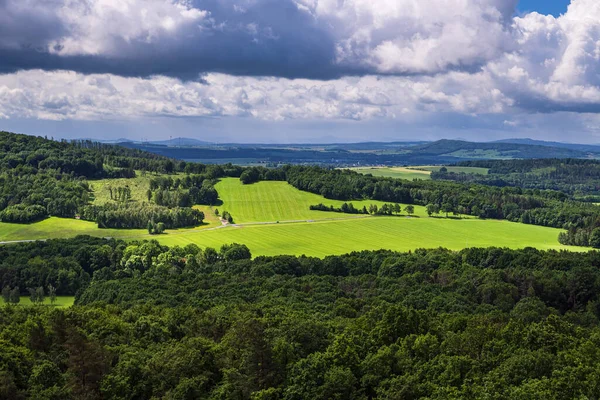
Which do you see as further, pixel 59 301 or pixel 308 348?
pixel 59 301

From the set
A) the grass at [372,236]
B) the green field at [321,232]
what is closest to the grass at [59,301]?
the grass at [372,236]

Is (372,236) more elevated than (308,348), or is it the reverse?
(308,348)

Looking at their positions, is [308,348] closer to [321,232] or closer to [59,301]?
[59,301]

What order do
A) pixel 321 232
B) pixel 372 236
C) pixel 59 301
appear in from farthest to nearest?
pixel 321 232, pixel 372 236, pixel 59 301

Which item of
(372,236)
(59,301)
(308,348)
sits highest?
(308,348)

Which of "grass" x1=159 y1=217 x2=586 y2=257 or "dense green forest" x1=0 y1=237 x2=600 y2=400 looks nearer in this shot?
"dense green forest" x1=0 y1=237 x2=600 y2=400

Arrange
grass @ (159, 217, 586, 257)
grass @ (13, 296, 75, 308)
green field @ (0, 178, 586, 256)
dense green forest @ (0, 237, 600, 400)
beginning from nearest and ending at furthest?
dense green forest @ (0, 237, 600, 400)
grass @ (13, 296, 75, 308)
grass @ (159, 217, 586, 257)
green field @ (0, 178, 586, 256)

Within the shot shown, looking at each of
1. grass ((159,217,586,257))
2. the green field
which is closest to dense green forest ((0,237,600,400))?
grass ((159,217,586,257))

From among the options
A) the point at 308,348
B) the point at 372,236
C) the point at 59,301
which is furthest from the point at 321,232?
the point at 308,348

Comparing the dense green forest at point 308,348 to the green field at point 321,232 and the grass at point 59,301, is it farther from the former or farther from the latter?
the green field at point 321,232

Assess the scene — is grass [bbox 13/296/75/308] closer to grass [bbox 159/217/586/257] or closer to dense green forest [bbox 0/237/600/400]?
dense green forest [bbox 0/237/600/400]
